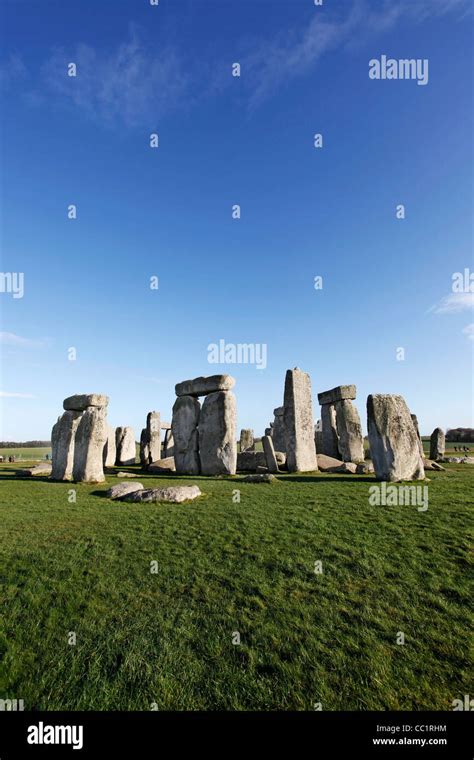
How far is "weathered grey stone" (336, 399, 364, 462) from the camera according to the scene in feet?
64.4

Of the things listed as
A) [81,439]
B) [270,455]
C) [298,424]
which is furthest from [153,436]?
[298,424]

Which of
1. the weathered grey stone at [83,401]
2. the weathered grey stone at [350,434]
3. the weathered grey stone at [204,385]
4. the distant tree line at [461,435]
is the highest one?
the weathered grey stone at [204,385]

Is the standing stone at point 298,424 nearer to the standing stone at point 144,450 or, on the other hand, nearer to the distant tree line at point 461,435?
the standing stone at point 144,450

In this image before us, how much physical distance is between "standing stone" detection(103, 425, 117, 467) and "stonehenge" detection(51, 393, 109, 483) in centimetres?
738

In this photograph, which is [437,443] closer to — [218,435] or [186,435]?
[218,435]

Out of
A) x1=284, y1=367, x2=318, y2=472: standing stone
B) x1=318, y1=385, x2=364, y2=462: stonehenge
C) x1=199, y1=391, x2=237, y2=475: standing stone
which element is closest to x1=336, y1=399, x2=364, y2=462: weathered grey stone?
x1=318, y1=385, x2=364, y2=462: stonehenge

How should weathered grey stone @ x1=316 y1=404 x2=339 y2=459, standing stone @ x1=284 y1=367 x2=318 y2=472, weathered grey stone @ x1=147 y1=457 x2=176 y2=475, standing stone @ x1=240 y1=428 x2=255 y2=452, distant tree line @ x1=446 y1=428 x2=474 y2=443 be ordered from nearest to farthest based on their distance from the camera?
1. standing stone @ x1=284 y1=367 x2=318 y2=472
2. weathered grey stone @ x1=147 y1=457 x2=176 y2=475
3. weathered grey stone @ x1=316 y1=404 x2=339 y2=459
4. standing stone @ x1=240 y1=428 x2=255 y2=452
5. distant tree line @ x1=446 y1=428 x2=474 y2=443

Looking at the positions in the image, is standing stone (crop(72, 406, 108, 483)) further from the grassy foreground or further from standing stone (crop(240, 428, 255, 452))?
standing stone (crop(240, 428, 255, 452))

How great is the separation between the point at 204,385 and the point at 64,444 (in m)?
6.23

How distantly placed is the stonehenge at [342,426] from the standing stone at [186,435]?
27.0 ft

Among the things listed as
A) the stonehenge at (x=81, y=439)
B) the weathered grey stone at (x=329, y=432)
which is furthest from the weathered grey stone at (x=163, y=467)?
the weathered grey stone at (x=329, y=432)

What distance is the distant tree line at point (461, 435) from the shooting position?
156ft
